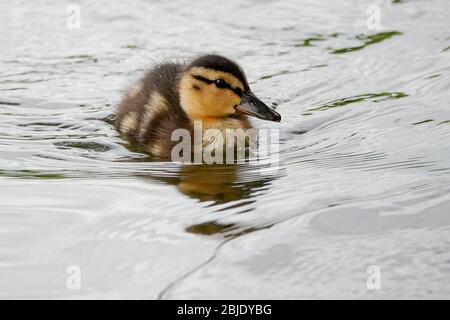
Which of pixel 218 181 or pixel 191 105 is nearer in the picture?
pixel 218 181

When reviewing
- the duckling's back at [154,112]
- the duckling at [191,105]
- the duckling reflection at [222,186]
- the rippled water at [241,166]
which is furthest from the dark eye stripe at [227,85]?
the duckling reflection at [222,186]

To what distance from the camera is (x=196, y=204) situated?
120 inches

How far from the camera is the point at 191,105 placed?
433 centimetres

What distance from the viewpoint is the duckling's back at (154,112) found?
415 cm

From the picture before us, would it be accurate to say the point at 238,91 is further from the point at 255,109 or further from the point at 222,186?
the point at 222,186

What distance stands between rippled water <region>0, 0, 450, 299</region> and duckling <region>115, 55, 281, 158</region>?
0.13 meters

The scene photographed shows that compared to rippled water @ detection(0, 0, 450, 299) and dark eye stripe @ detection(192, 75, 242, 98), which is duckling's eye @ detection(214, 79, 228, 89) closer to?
dark eye stripe @ detection(192, 75, 242, 98)

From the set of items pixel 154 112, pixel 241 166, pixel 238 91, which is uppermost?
pixel 238 91

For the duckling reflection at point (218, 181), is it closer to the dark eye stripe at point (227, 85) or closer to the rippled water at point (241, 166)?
the rippled water at point (241, 166)

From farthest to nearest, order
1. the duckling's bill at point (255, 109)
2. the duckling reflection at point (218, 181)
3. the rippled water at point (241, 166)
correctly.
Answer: the duckling's bill at point (255, 109), the duckling reflection at point (218, 181), the rippled water at point (241, 166)

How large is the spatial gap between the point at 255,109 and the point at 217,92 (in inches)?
8.1

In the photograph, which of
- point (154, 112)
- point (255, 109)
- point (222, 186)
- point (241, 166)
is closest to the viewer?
point (222, 186)

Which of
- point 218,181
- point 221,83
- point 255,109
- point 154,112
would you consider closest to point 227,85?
point 221,83

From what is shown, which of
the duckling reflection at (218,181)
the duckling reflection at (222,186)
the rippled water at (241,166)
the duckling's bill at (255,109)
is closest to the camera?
the rippled water at (241,166)
